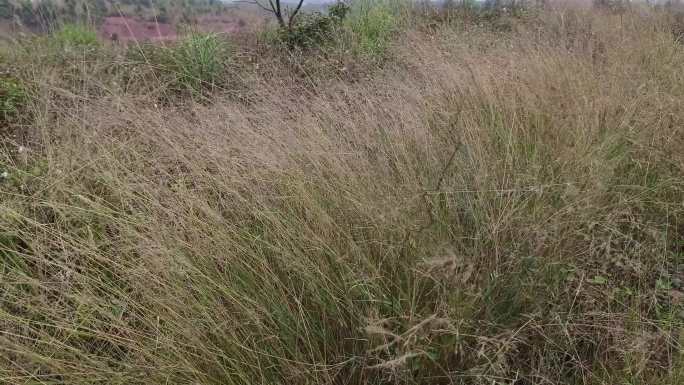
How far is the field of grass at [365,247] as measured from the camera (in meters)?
1.18

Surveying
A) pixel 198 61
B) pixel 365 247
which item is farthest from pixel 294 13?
pixel 365 247

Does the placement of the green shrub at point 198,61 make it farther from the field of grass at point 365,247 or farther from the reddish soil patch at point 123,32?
the field of grass at point 365,247

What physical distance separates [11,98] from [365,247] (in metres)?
2.72

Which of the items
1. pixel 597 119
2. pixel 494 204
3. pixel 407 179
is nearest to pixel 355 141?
pixel 407 179

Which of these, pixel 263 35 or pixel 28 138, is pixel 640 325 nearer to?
pixel 28 138

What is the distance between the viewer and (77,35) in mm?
4656

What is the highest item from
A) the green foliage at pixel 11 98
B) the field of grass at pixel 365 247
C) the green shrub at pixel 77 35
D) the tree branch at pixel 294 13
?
the tree branch at pixel 294 13

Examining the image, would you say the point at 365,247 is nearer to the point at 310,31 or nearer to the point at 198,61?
the point at 198,61

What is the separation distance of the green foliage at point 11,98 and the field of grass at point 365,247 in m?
0.27

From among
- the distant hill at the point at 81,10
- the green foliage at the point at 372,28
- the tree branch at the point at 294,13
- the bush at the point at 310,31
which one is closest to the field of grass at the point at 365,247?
the distant hill at the point at 81,10

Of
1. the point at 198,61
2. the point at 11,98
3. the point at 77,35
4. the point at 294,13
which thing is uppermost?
the point at 294,13

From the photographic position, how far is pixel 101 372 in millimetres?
1202

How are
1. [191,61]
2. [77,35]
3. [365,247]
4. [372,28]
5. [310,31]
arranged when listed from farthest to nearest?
[372,28] < [310,31] < [77,35] < [191,61] < [365,247]

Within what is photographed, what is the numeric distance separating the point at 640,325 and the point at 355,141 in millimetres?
1264
